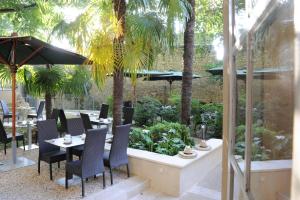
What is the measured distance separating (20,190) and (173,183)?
2.39 m

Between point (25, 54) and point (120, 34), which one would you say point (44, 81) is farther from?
point (120, 34)

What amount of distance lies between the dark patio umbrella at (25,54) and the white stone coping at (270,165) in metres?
4.42

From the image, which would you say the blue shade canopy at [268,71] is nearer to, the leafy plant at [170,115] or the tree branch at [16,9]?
the leafy plant at [170,115]

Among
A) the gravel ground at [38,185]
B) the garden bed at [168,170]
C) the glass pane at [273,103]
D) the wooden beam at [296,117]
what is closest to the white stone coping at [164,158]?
the garden bed at [168,170]

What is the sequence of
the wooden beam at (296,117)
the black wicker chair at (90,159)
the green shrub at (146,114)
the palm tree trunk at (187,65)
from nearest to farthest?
1. the wooden beam at (296,117)
2. the black wicker chair at (90,159)
3. the palm tree trunk at (187,65)
4. the green shrub at (146,114)

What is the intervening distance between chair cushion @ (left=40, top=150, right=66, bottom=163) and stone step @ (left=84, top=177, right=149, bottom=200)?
111 cm

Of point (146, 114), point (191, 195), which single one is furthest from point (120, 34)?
point (146, 114)

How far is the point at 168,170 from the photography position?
15.4 ft

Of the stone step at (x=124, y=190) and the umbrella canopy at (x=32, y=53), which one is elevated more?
the umbrella canopy at (x=32, y=53)

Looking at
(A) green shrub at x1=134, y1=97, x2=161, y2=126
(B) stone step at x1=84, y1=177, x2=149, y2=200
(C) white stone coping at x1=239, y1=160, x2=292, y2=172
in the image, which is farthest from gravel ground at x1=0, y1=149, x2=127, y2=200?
(A) green shrub at x1=134, y1=97, x2=161, y2=126

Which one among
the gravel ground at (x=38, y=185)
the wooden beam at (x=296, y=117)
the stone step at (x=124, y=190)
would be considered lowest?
the stone step at (x=124, y=190)

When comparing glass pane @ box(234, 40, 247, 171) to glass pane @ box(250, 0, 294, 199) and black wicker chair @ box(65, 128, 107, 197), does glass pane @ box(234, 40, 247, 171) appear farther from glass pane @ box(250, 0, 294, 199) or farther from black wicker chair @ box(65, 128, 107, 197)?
black wicker chair @ box(65, 128, 107, 197)

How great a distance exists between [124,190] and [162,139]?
193 centimetres

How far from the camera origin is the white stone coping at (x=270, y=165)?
1010 mm
